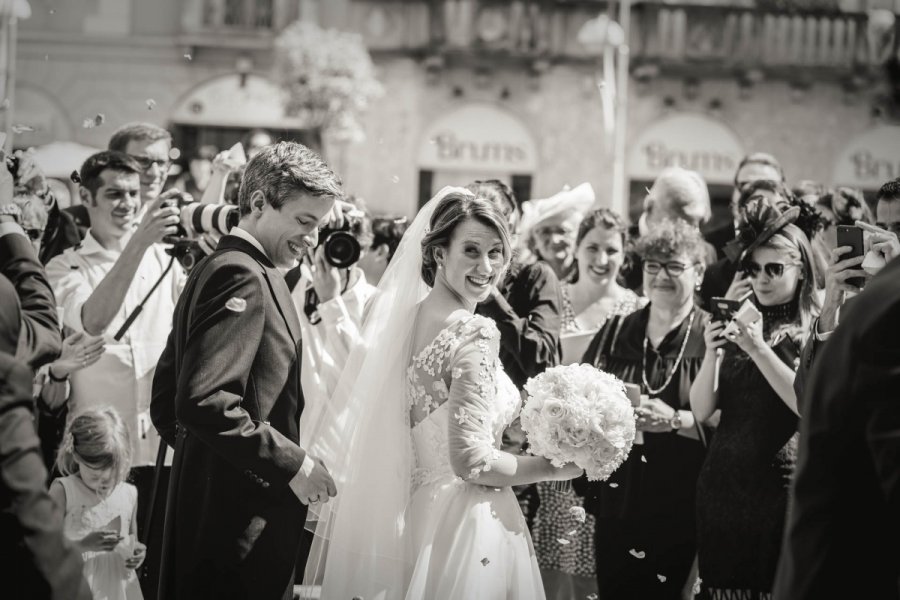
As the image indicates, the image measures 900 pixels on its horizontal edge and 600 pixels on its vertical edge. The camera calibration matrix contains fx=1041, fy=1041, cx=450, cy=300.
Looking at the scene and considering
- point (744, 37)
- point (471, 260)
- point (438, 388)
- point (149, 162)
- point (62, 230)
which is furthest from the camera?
point (744, 37)

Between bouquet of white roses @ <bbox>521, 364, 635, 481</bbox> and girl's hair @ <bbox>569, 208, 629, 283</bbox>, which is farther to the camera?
girl's hair @ <bbox>569, 208, 629, 283</bbox>

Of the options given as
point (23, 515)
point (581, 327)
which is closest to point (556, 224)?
point (581, 327)

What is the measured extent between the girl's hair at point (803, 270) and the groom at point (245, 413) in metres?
2.23

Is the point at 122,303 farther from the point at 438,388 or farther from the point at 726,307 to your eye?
the point at 726,307

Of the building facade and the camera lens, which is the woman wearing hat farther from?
the building facade

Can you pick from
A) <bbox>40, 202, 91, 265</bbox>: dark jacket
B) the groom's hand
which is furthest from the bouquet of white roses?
<bbox>40, 202, 91, 265</bbox>: dark jacket

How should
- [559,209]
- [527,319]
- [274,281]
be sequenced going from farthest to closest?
[559,209] < [527,319] < [274,281]

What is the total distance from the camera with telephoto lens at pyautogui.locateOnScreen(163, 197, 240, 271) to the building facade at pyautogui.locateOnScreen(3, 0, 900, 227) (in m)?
15.8

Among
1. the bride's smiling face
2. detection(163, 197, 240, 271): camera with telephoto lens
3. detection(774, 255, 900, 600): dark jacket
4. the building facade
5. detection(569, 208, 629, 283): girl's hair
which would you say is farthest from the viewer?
the building facade

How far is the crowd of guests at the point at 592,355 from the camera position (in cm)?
431

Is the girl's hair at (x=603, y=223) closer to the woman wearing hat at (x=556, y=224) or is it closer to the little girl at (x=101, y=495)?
the woman wearing hat at (x=556, y=224)

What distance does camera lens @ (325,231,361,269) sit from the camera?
14.8ft

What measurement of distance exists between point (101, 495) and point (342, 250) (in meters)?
1.45

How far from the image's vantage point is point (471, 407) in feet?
11.2
